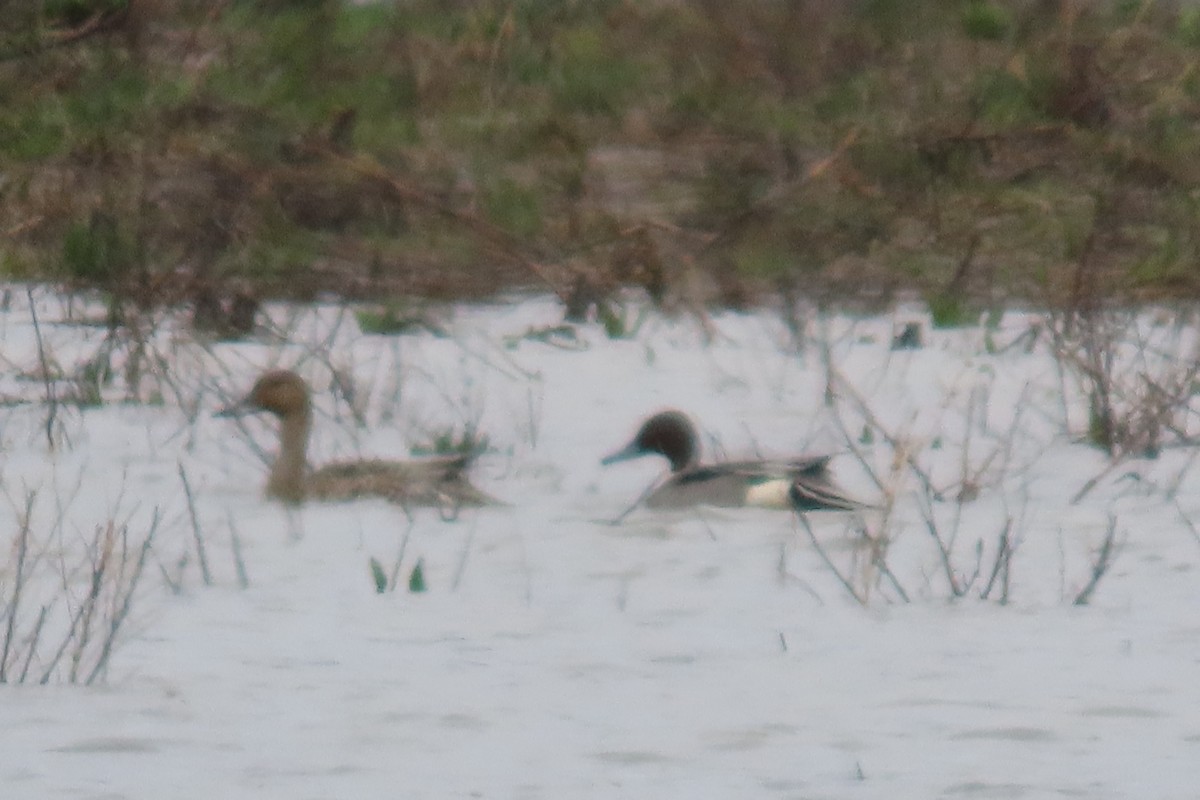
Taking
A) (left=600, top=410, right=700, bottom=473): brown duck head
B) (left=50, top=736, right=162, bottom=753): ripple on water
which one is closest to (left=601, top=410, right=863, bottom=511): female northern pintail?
(left=600, top=410, right=700, bottom=473): brown duck head

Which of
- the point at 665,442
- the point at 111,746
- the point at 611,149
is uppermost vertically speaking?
the point at 611,149

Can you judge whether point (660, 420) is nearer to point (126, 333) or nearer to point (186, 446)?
point (186, 446)

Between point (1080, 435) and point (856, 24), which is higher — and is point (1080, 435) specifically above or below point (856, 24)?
below

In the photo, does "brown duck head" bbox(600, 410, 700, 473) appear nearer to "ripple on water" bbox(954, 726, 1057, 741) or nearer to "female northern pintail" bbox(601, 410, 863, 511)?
"female northern pintail" bbox(601, 410, 863, 511)

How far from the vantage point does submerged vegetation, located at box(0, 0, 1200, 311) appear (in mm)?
12016

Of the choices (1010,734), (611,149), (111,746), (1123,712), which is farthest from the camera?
(611,149)

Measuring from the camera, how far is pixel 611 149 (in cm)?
1535

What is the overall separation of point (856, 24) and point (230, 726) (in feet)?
45.6

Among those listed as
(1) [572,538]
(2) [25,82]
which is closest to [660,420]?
(1) [572,538]

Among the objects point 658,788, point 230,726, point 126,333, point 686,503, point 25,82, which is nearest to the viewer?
point 658,788

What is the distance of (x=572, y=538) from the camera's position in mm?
7043

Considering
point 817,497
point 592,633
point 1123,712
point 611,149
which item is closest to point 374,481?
point 817,497

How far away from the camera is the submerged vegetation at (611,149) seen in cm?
1202

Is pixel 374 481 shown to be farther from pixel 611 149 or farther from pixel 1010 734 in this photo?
pixel 611 149
